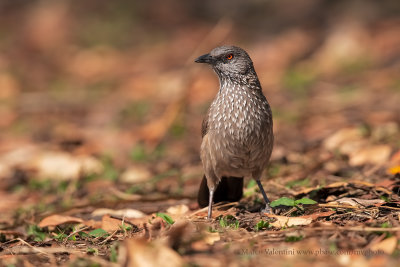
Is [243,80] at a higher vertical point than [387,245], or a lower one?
higher

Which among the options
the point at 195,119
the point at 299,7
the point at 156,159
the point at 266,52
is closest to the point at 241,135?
the point at 156,159

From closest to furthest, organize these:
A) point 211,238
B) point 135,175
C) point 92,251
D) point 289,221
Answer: point 211,238
point 92,251
point 289,221
point 135,175

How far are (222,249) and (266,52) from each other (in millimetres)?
9008

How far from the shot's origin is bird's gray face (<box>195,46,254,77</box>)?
183 inches

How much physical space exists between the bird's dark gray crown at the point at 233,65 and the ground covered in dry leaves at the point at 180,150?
40.7 inches

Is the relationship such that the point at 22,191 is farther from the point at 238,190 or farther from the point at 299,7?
the point at 299,7

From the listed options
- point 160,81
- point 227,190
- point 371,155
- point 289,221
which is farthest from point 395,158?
point 160,81

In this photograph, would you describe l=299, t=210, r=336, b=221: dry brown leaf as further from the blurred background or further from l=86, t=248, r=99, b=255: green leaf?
the blurred background

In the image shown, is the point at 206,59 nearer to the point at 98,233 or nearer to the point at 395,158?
the point at 98,233

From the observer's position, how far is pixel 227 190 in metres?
4.80

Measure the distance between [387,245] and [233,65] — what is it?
228 cm

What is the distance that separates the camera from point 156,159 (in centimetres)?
658

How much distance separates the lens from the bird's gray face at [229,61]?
15.2 feet

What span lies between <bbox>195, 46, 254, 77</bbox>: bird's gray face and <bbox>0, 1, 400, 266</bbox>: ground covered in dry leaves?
3.67 feet
